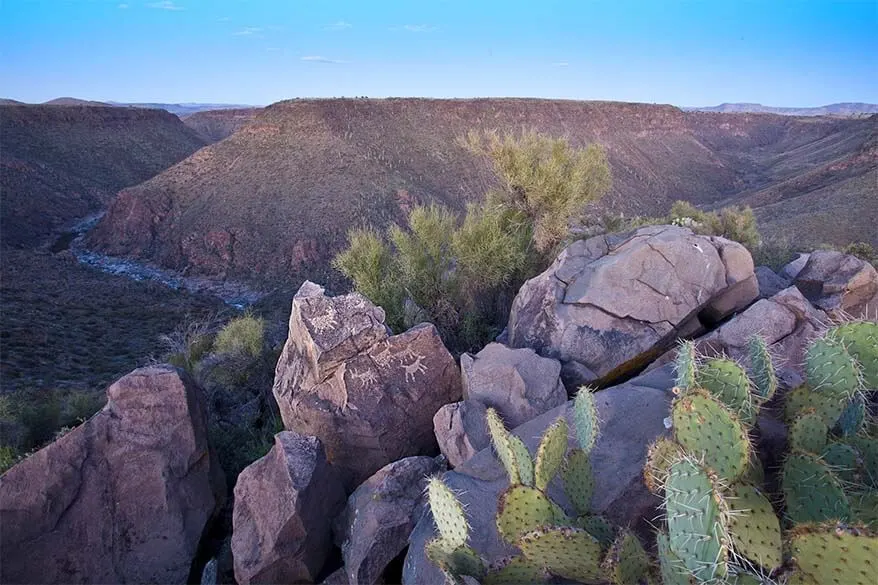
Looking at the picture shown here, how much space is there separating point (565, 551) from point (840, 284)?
710cm

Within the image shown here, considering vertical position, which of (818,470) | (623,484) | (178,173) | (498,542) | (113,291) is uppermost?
(818,470)

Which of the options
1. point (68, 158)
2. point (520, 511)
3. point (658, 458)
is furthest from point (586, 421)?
point (68, 158)

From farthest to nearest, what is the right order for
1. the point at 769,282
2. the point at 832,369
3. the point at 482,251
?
the point at 482,251
the point at 769,282
the point at 832,369

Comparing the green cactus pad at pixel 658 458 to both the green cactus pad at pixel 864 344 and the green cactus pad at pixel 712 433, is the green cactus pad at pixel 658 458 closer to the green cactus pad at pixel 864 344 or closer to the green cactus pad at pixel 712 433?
the green cactus pad at pixel 712 433

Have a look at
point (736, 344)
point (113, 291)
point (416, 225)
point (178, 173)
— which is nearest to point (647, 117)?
point (178, 173)

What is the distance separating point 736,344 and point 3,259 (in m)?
33.7

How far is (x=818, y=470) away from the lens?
3.45 m

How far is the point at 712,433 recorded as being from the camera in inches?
124

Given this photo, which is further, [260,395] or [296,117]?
[296,117]

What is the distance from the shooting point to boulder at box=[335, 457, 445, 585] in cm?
505

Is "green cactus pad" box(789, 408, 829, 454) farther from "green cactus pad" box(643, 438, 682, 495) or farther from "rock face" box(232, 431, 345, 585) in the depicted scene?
"rock face" box(232, 431, 345, 585)

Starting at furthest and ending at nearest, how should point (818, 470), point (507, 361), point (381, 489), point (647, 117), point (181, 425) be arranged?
point (647, 117) < point (507, 361) < point (181, 425) < point (381, 489) < point (818, 470)

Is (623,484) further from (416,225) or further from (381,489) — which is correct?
(416,225)

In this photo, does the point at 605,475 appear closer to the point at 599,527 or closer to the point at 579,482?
the point at 579,482
